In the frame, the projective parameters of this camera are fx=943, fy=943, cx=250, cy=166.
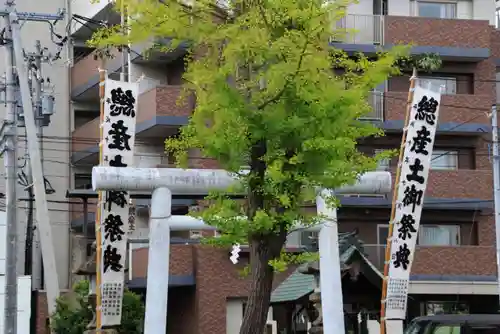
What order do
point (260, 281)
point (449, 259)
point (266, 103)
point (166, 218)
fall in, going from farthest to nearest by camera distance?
point (449, 259) < point (166, 218) < point (260, 281) < point (266, 103)

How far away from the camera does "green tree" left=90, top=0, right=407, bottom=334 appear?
12.3m

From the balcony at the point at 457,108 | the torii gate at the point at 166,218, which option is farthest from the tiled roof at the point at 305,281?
the balcony at the point at 457,108

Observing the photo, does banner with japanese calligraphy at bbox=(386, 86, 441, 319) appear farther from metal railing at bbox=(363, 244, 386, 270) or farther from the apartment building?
metal railing at bbox=(363, 244, 386, 270)

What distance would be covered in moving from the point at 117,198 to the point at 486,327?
23.8 ft

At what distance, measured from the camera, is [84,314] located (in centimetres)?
2403

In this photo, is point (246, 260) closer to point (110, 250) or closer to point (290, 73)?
point (110, 250)

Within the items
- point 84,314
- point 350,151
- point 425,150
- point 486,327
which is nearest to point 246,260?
point 84,314

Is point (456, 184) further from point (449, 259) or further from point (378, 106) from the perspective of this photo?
point (378, 106)

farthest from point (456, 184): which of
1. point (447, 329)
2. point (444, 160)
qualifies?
point (447, 329)

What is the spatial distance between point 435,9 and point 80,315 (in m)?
15.5

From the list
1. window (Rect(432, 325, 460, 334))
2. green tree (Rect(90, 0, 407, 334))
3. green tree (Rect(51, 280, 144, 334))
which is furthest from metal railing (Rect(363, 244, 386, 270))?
green tree (Rect(90, 0, 407, 334))

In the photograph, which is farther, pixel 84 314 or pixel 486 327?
pixel 84 314

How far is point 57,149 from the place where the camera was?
117 feet

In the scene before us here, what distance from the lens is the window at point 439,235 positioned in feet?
98.6
